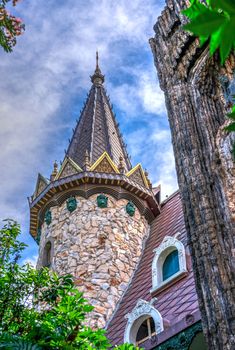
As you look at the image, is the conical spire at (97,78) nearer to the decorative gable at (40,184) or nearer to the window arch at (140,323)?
the decorative gable at (40,184)

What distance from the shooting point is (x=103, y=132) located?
16.2m

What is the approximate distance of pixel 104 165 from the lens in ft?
45.3

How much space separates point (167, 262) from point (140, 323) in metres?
1.55

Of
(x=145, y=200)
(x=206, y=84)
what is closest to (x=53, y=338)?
(x=206, y=84)

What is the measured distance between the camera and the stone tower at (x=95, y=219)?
1158 centimetres

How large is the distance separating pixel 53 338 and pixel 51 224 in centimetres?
785

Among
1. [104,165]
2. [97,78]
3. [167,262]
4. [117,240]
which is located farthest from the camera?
[97,78]

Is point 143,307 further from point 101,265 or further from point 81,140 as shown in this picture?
point 81,140

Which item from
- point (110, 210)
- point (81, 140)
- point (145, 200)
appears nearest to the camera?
point (110, 210)

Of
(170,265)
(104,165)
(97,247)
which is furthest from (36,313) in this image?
(104,165)

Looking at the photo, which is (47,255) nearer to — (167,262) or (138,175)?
(138,175)

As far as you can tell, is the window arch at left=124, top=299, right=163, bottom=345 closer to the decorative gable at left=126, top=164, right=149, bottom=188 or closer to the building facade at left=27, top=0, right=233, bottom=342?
the building facade at left=27, top=0, right=233, bottom=342

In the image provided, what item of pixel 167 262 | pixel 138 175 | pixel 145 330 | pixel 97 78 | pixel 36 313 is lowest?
pixel 36 313

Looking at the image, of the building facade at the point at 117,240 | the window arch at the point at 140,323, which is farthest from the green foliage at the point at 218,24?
the window arch at the point at 140,323
